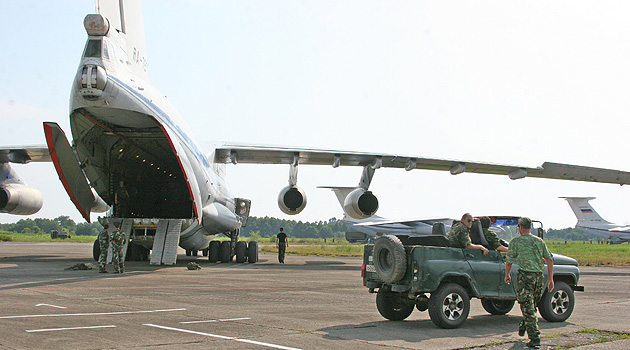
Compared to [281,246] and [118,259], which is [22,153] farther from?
[281,246]

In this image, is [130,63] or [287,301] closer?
[287,301]

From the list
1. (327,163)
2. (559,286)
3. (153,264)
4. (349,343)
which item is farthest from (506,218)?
(327,163)

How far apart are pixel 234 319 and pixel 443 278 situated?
274 centimetres

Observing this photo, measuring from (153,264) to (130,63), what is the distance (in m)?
6.60

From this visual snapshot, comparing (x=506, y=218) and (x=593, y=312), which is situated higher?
(x=506, y=218)

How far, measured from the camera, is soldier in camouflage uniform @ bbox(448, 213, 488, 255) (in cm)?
813

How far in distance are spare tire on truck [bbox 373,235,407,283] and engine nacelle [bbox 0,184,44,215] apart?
16001 millimetres

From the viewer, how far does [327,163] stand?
2483 centimetres

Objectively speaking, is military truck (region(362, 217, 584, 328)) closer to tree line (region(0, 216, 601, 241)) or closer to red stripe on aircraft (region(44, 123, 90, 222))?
red stripe on aircraft (region(44, 123, 90, 222))

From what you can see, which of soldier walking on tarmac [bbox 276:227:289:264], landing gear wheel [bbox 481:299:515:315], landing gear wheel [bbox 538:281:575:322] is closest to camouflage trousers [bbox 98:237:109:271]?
soldier walking on tarmac [bbox 276:227:289:264]

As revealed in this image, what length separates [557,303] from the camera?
8.41 metres

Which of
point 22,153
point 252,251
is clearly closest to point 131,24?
point 22,153

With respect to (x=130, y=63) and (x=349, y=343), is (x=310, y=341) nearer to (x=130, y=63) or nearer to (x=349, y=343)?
(x=349, y=343)

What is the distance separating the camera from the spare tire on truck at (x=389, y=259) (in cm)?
777
